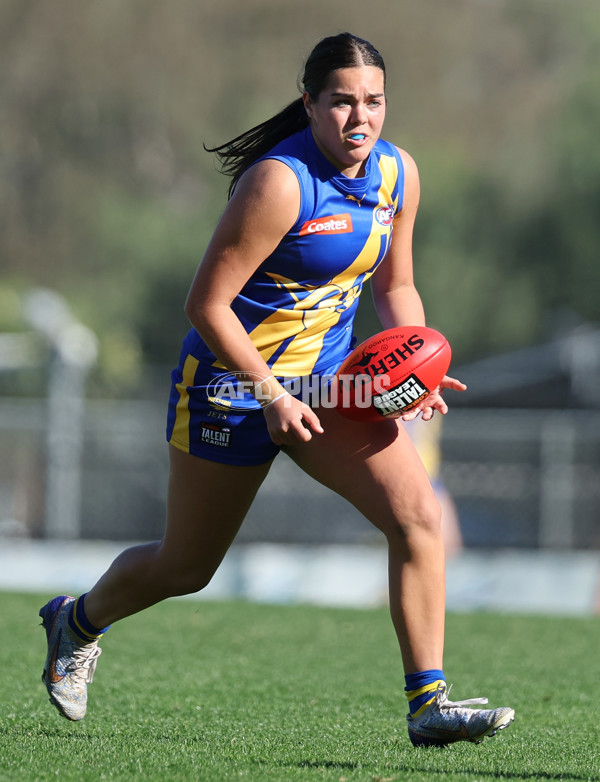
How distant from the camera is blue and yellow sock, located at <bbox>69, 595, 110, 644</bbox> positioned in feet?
13.9

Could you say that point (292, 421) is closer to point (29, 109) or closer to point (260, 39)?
point (29, 109)

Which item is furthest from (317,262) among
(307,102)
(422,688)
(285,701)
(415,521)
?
(285,701)

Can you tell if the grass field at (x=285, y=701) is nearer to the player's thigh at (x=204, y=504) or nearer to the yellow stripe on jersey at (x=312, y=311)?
the player's thigh at (x=204, y=504)

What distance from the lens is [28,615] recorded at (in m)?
8.20

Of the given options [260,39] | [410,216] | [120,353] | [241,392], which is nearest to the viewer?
[241,392]

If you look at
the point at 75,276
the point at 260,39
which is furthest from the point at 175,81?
the point at 75,276

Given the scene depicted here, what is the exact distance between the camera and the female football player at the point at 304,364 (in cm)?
366

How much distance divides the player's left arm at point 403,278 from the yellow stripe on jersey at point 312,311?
126 mm

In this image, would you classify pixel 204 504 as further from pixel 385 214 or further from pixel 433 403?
pixel 385 214

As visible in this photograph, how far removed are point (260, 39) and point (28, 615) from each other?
96.0 feet

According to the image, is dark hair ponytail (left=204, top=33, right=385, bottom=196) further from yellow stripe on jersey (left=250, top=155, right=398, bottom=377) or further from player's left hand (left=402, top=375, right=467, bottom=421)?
player's left hand (left=402, top=375, right=467, bottom=421)

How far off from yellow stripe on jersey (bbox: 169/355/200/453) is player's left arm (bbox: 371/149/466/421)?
701 mm

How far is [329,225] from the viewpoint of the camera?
3738mm

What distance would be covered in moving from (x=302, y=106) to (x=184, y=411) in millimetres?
1110
